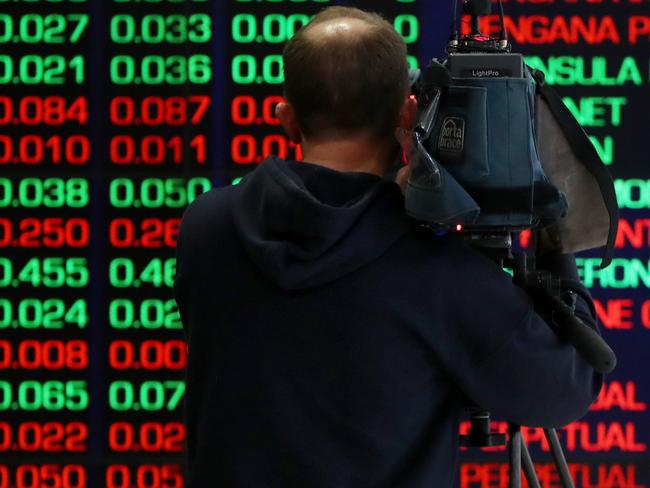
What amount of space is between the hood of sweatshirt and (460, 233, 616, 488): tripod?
0.12 m

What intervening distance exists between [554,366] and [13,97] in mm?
2234

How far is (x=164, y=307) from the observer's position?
307 centimetres

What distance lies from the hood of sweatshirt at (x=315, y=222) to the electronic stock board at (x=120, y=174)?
67.9 inches

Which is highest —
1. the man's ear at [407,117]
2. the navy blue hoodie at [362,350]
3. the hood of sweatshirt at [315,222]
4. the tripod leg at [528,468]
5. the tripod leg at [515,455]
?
the man's ear at [407,117]

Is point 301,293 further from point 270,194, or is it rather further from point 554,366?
point 554,366

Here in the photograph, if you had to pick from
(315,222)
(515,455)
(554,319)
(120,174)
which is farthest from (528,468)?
(120,174)

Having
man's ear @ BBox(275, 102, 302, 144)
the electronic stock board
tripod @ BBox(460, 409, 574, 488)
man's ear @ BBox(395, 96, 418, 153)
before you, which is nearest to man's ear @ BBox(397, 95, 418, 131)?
man's ear @ BBox(395, 96, 418, 153)

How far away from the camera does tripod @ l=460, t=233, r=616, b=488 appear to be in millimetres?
1269

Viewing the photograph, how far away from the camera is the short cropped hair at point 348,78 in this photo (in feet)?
4.37

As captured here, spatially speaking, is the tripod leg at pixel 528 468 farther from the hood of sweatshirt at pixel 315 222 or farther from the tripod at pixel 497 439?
the hood of sweatshirt at pixel 315 222

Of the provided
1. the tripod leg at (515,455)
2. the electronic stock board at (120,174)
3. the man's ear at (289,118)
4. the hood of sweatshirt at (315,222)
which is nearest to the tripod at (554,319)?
the tripod leg at (515,455)

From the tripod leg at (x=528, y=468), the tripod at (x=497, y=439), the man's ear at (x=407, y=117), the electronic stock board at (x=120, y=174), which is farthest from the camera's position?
the electronic stock board at (x=120, y=174)

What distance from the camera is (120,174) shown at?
10.2 ft

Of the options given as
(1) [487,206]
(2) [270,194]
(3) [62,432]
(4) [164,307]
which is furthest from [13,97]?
(1) [487,206]
